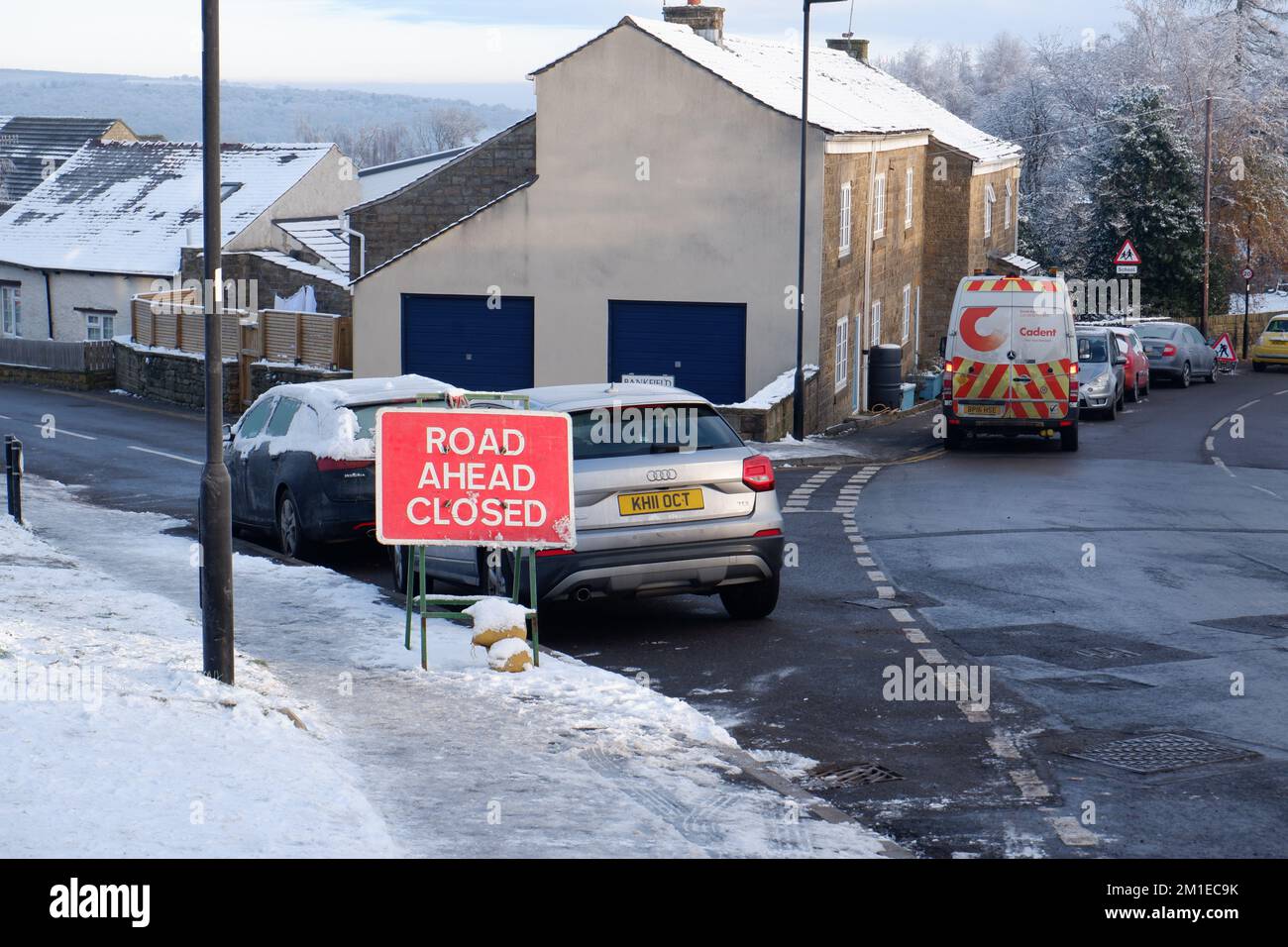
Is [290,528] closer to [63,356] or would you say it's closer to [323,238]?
[63,356]

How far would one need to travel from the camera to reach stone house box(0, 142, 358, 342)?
51062mm

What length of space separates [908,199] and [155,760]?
37.0 meters

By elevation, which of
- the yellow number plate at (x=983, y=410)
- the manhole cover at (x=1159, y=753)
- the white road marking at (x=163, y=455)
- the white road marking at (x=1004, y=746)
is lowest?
the white road marking at (x=1004, y=746)

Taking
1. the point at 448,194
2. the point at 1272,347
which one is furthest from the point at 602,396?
the point at 1272,347

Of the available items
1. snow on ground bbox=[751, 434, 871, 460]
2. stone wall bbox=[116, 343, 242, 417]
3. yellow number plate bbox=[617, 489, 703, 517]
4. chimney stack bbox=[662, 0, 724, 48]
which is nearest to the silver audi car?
yellow number plate bbox=[617, 489, 703, 517]

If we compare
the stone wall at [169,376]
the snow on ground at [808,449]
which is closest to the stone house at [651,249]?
the snow on ground at [808,449]

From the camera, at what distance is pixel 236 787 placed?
707 cm

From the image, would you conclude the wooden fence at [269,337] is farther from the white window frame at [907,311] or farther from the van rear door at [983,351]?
the van rear door at [983,351]

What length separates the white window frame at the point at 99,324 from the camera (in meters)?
52.3

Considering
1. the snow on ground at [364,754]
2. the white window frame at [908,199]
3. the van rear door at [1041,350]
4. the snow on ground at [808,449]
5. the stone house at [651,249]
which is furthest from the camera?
the white window frame at [908,199]

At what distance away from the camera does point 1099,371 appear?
3297 cm

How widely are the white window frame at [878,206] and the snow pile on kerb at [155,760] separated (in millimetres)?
27974
